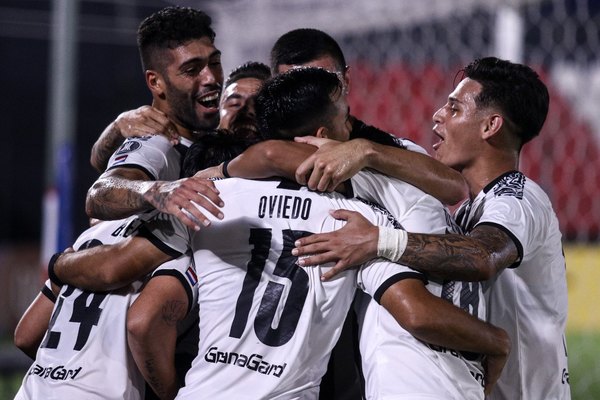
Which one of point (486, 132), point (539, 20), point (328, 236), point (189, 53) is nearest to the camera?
point (328, 236)

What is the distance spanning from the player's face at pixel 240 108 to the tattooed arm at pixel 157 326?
3.46 ft

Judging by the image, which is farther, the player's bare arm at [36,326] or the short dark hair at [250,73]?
the short dark hair at [250,73]

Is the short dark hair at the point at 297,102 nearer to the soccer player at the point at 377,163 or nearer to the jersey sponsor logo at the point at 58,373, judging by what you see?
the soccer player at the point at 377,163

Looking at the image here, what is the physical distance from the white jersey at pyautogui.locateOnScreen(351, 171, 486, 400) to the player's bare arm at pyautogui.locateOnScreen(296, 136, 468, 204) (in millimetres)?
49

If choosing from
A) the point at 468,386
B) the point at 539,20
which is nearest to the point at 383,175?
the point at 468,386

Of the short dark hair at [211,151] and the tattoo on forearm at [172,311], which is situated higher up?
the short dark hair at [211,151]

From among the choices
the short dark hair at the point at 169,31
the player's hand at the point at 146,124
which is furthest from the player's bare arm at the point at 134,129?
the short dark hair at the point at 169,31

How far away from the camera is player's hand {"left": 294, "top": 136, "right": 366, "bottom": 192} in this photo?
322 centimetres

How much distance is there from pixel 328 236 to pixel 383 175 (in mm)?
357

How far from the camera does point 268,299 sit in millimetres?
3271

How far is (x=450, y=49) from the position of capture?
1308cm

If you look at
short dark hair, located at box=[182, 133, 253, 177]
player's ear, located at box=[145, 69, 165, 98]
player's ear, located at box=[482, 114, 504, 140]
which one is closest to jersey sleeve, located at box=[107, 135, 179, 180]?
short dark hair, located at box=[182, 133, 253, 177]

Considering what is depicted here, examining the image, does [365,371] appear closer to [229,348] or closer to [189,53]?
[229,348]

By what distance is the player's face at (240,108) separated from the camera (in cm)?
438
